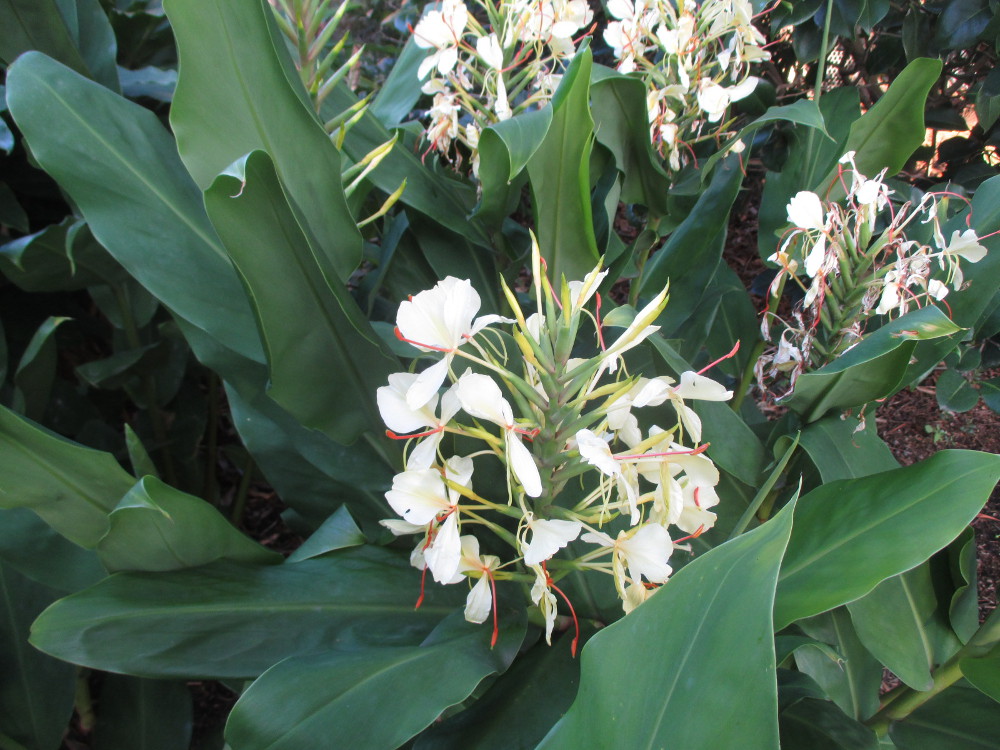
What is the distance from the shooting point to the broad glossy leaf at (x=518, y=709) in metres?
0.65

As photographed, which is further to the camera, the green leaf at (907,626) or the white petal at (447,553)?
the green leaf at (907,626)

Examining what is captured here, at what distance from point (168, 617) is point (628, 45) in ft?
2.92

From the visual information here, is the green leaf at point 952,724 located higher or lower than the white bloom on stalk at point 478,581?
lower

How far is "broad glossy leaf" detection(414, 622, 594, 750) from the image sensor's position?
0.65 m

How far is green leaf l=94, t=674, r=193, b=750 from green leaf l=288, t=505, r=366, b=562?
0.51 metres

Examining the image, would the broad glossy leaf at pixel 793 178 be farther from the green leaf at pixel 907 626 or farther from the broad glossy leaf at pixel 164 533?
the broad glossy leaf at pixel 164 533

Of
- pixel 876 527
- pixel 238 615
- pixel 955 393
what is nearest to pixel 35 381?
pixel 238 615

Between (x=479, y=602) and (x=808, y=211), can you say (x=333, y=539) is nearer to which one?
(x=479, y=602)

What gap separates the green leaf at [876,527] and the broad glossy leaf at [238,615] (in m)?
0.38

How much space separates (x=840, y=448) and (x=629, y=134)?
0.51m

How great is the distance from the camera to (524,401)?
1.85 feet

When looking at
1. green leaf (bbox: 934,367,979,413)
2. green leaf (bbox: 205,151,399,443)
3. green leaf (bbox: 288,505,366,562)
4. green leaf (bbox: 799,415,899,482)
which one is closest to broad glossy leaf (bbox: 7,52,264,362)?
green leaf (bbox: 205,151,399,443)

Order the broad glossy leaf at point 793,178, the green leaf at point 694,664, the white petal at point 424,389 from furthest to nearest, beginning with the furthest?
the broad glossy leaf at point 793,178, the white petal at point 424,389, the green leaf at point 694,664

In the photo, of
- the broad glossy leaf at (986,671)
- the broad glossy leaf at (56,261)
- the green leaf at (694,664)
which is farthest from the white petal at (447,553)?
the broad glossy leaf at (56,261)
